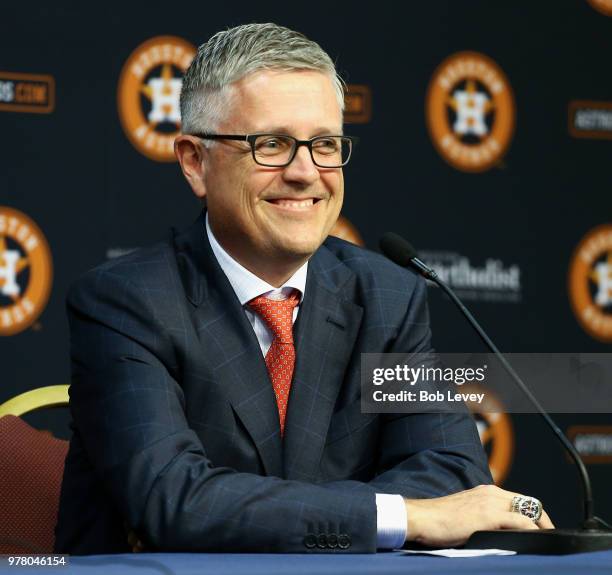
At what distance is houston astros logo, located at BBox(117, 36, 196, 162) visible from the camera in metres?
3.73

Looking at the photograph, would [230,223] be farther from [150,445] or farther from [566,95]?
[566,95]

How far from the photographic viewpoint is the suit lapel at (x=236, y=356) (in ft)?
7.41

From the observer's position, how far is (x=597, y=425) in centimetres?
437

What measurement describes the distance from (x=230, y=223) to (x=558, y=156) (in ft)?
7.62

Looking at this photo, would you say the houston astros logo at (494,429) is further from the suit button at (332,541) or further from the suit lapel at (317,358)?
the suit button at (332,541)

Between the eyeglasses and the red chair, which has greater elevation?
the eyeglasses

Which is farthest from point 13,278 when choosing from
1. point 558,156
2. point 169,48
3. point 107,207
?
point 558,156

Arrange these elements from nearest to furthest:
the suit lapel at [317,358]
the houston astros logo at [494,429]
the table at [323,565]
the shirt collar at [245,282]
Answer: the table at [323,565] < the suit lapel at [317,358] < the shirt collar at [245,282] < the houston astros logo at [494,429]

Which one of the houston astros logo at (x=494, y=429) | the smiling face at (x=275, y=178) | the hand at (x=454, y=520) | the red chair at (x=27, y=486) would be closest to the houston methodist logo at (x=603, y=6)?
the houston astros logo at (x=494, y=429)

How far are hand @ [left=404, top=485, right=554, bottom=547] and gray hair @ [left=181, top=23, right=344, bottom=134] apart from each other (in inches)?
33.7

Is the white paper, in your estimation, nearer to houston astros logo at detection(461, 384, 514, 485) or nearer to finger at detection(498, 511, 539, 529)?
finger at detection(498, 511, 539, 529)

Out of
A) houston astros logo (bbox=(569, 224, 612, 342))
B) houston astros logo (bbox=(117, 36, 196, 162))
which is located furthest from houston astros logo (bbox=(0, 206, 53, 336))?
houston astros logo (bbox=(569, 224, 612, 342))

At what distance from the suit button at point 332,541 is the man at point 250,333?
0.18 metres

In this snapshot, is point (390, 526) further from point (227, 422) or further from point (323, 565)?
point (227, 422)
